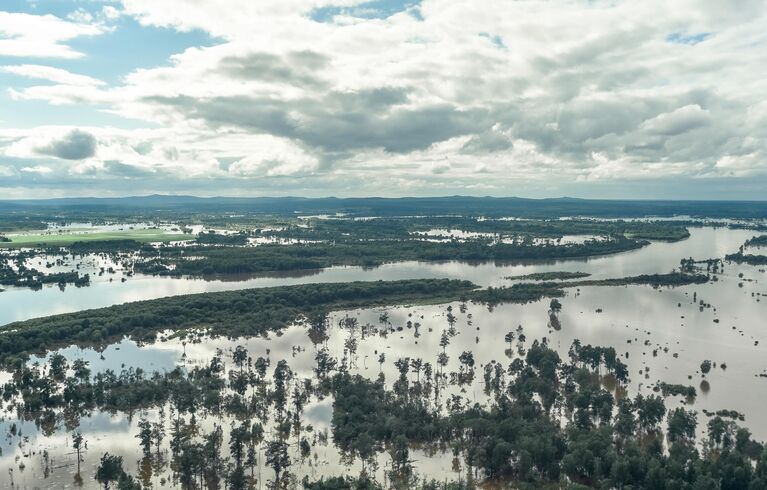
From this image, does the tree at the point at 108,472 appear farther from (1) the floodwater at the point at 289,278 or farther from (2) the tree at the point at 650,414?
(1) the floodwater at the point at 289,278

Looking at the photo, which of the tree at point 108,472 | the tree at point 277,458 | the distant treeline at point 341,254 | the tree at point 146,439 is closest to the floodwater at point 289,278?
the distant treeline at point 341,254

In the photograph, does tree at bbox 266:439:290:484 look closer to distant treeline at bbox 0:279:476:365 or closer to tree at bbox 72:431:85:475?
tree at bbox 72:431:85:475

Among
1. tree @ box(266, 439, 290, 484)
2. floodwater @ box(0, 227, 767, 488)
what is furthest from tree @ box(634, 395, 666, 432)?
tree @ box(266, 439, 290, 484)

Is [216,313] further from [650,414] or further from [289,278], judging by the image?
[650,414]

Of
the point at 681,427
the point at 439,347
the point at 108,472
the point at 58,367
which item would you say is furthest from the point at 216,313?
the point at 681,427

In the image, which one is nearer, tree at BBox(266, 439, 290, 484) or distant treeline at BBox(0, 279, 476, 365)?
tree at BBox(266, 439, 290, 484)

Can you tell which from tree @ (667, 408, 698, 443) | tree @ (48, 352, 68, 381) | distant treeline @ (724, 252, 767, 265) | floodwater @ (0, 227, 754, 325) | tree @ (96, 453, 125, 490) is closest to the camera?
tree @ (96, 453, 125, 490)

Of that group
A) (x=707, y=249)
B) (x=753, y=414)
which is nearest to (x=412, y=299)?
(x=753, y=414)

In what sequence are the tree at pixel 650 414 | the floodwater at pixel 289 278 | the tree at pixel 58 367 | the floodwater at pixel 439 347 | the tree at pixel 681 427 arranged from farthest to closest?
1. the floodwater at pixel 289 278
2. the tree at pixel 58 367
3. the tree at pixel 650 414
4. the tree at pixel 681 427
5. the floodwater at pixel 439 347
